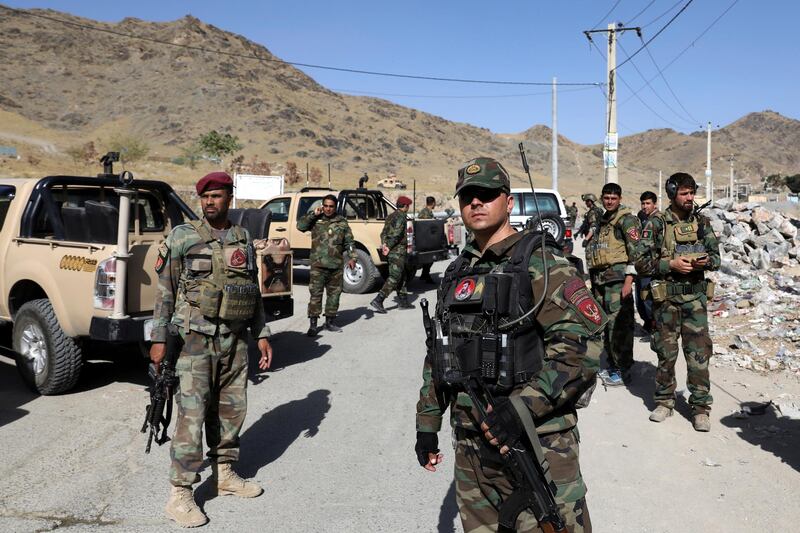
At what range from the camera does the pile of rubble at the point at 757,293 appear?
23.2 feet

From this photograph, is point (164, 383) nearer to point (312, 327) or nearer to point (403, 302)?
point (312, 327)

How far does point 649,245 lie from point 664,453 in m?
1.63

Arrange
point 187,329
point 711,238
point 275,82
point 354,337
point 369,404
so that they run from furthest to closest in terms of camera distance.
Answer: point 275,82 → point 354,337 → point 369,404 → point 711,238 → point 187,329

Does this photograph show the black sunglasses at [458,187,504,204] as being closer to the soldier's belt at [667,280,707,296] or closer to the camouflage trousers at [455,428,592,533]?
the camouflage trousers at [455,428,592,533]

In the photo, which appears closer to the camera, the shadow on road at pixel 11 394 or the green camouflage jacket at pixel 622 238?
the shadow on road at pixel 11 394

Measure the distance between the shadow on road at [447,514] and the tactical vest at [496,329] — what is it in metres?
1.57

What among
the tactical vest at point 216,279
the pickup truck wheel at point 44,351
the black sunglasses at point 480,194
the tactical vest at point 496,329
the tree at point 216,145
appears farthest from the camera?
Result: the tree at point 216,145

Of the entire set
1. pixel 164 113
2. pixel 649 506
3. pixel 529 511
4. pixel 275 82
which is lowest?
pixel 649 506

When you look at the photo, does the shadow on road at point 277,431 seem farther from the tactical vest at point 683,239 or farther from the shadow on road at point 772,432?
the shadow on road at point 772,432

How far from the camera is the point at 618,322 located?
6.13 metres

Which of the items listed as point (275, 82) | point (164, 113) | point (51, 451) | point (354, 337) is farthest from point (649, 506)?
point (275, 82)

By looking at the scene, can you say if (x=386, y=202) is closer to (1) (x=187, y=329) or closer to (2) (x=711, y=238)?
(2) (x=711, y=238)

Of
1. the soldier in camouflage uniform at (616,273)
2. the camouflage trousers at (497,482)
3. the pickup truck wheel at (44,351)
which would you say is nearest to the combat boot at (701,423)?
the soldier in camouflage uniform at (616,273)

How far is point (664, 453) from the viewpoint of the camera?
4.55 meters
